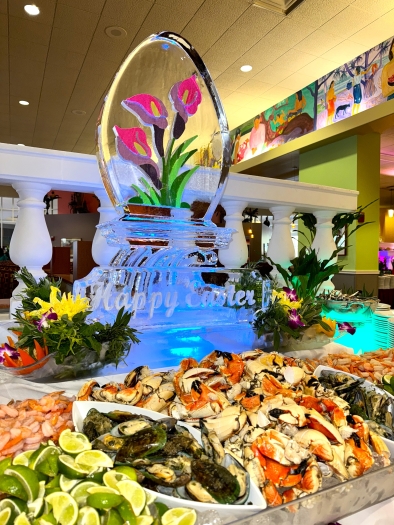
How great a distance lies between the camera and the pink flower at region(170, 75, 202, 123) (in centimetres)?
113

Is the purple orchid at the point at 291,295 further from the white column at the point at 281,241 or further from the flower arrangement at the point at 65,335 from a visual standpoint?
the flower arrangement at the point at 65,335

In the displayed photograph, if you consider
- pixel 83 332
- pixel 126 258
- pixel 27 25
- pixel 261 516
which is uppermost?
pixel 27 25

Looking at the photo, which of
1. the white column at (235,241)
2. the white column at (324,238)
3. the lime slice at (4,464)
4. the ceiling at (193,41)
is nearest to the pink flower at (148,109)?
the white column at (235,241)

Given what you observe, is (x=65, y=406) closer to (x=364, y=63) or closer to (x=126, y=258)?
(x=126, y=258)

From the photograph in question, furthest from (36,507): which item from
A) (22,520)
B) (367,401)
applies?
(367,401)

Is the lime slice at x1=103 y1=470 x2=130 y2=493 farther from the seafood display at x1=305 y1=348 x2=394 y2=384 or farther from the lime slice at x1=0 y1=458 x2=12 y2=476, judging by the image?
the seafood display at x1=305 y1=348 x2=394 y2=384

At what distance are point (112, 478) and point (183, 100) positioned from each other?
0.97 meters

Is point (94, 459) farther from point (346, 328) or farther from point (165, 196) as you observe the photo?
point (346, 328)

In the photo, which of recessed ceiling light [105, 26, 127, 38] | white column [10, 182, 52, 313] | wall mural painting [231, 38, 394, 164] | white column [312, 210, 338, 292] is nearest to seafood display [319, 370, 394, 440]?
white column [10, 182, 52, 313]

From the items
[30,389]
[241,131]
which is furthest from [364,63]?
[30,389]

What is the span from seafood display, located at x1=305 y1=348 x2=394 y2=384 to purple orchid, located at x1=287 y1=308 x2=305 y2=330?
0.14 meters

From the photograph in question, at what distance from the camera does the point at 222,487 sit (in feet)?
1.69

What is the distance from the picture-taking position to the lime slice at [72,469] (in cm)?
51

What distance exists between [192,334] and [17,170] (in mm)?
668
